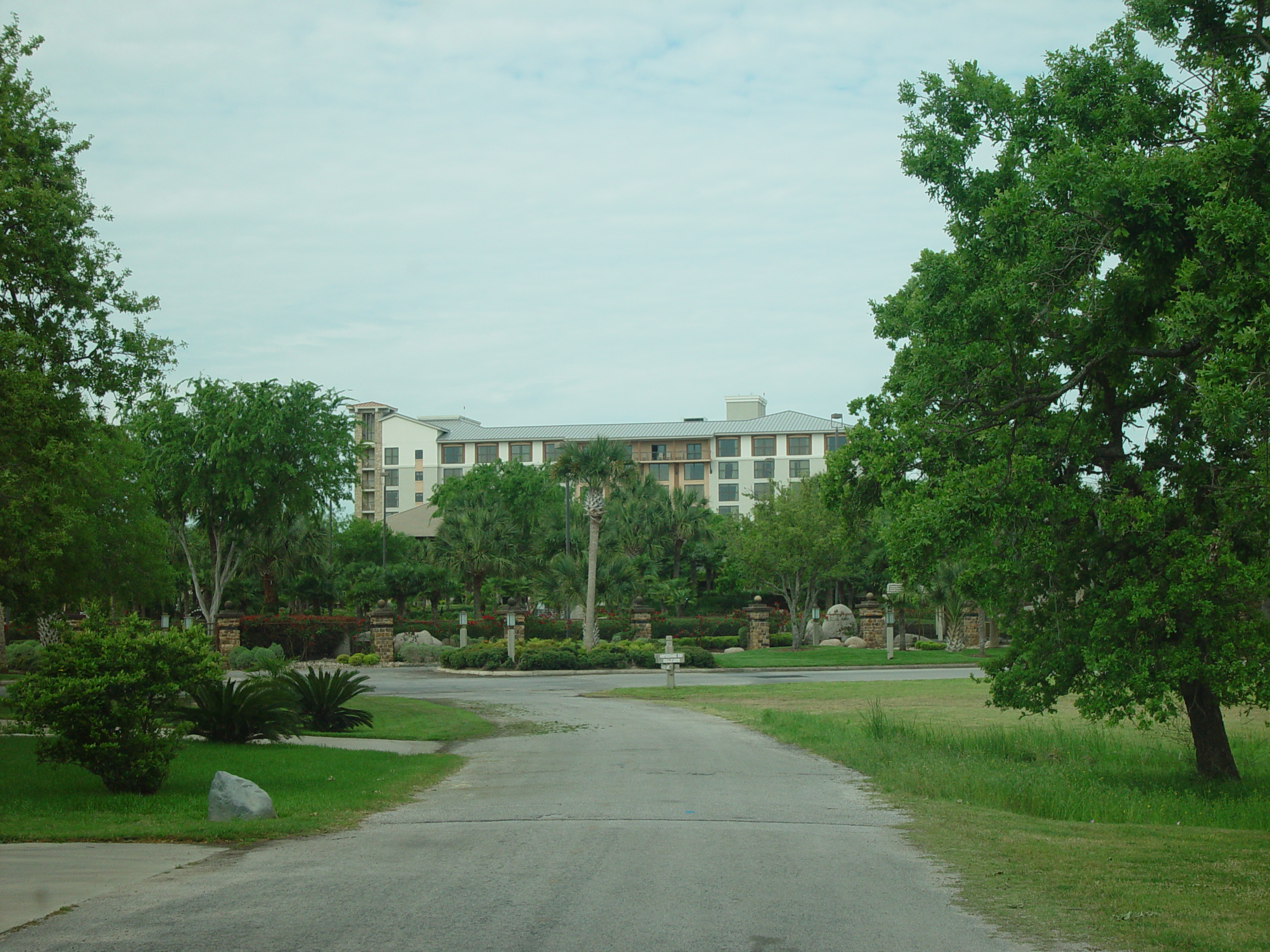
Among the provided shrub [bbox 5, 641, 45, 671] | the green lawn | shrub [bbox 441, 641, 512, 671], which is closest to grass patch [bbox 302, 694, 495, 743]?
the green lawn

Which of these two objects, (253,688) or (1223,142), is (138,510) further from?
(1223,142)

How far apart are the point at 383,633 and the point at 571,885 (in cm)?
4150

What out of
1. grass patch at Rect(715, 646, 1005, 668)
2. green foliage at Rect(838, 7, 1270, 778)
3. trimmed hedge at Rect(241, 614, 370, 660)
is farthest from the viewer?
trimmed hedge at Rect(241, 614, 370, 660)

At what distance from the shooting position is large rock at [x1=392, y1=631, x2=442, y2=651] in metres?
48.8

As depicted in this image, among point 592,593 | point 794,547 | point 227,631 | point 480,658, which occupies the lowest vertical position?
point 480,658

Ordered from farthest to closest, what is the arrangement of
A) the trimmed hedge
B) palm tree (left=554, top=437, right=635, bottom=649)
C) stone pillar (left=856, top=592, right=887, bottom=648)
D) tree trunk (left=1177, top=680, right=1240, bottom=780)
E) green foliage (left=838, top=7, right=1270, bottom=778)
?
stone pillar (left=856, top=592, right=887, bottom=648) < the trimmed hedge < palm tree (left=554, top=437, right=635, bottom=649) < tree trunk (left=1177, top=680, right=1240, bottom=780) < green foliage (left=838, top=7, right=1270, bottom=778)

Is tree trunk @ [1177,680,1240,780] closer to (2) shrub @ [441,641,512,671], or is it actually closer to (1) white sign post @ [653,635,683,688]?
(1) white sign post @ [653,635,683,688]

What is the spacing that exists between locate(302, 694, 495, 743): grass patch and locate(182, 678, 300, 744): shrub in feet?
7.26

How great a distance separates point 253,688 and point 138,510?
22.9 meters

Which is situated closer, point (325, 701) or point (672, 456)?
point (325, 701)

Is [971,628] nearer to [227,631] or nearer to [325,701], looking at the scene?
[227,631]

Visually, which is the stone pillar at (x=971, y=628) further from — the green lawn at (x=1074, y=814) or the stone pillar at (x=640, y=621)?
the green lawn at (x=1074, y=814)

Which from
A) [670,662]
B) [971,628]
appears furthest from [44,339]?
[971,628]

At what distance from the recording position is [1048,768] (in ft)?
47.1
